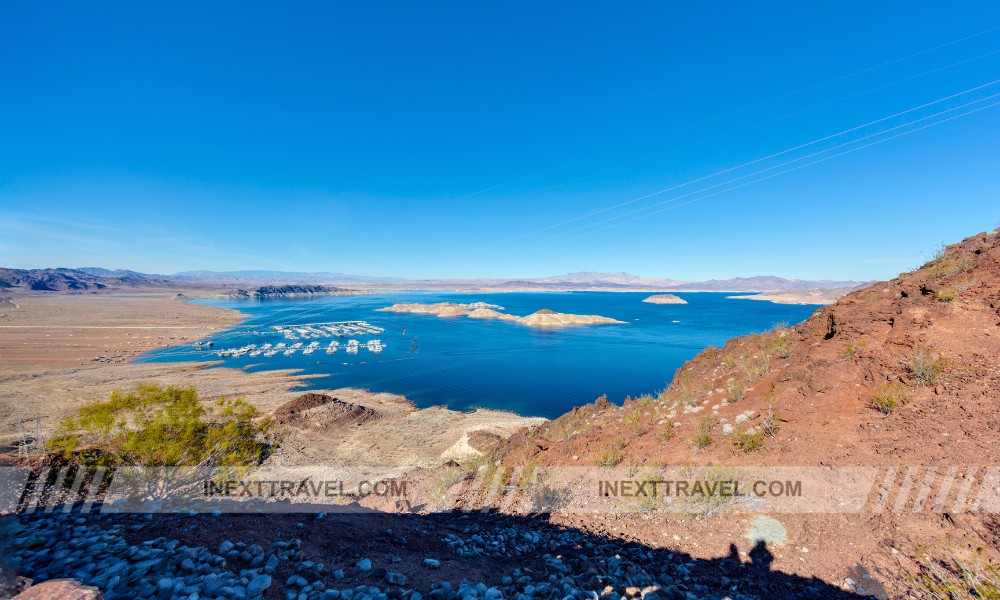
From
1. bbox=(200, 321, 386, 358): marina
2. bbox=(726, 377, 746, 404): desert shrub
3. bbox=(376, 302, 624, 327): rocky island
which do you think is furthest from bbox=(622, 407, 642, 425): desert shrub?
bbox=(376, 302, 624, 327): rocky island

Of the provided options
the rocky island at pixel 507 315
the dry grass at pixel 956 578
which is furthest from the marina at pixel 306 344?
the dry grass at pixel 956 578

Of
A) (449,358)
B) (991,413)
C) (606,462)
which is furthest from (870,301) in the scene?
(449,358)

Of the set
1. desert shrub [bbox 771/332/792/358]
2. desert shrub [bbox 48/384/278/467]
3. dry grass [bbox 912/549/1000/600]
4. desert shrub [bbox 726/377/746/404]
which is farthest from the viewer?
desert shrub [bbox 771/332/792/358]

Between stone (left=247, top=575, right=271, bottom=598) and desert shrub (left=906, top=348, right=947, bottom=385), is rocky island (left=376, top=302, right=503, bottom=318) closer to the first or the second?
desert shrub (left=906, top=348, right=947, bottom=385)

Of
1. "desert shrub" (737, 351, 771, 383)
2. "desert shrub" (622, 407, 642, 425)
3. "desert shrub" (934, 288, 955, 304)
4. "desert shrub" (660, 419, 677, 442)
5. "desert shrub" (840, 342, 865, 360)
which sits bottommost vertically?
"desert shrub" (622, 407, 642, 425)

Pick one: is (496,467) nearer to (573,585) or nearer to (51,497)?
(573,585)

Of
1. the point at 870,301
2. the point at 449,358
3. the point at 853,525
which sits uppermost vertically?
the point at 870,301

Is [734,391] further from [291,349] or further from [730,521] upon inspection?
[291,349]

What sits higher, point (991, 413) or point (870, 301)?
point (870, 301)
